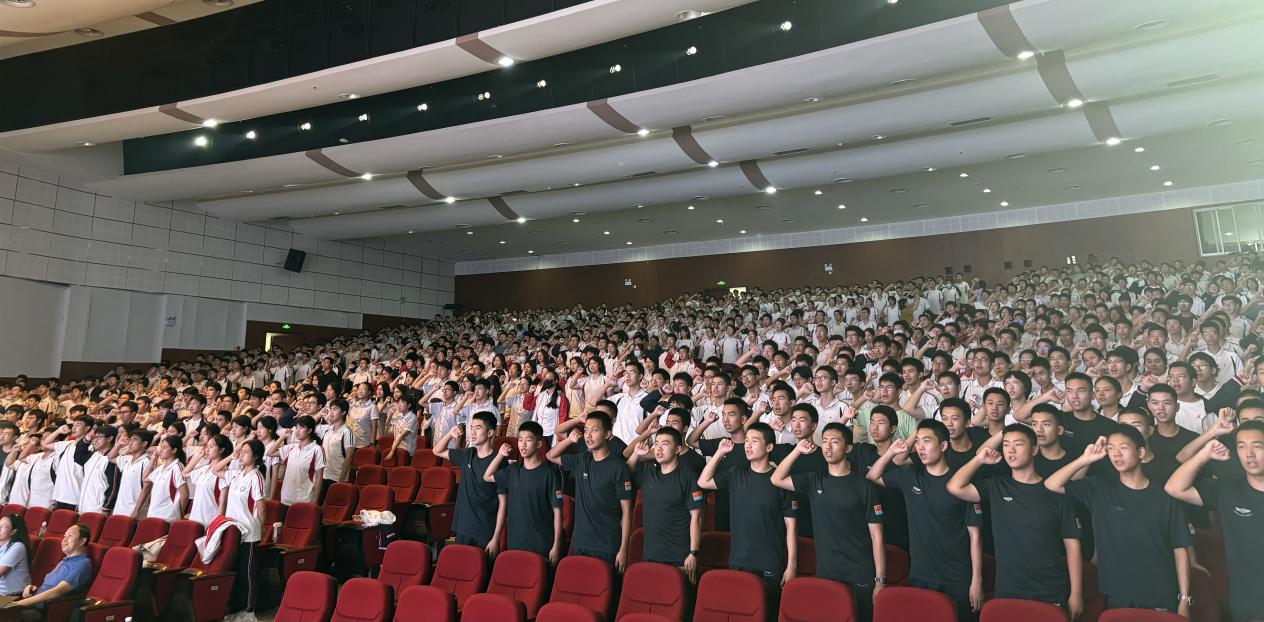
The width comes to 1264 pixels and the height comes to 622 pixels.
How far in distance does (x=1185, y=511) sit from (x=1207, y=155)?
40.5 ft

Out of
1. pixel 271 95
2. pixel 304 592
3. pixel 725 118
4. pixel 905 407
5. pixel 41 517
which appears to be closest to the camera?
pixel 304 592

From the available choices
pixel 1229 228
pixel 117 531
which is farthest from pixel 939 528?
pixel 1229 228

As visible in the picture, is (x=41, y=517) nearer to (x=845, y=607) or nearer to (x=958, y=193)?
(x=845, y=607)

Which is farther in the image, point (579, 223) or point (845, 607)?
point (579, 223)

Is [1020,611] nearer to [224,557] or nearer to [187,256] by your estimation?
[224,557]

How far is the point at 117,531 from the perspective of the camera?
5953 mm

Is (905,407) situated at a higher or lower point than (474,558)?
higher

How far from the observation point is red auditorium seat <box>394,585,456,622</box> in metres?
3.88

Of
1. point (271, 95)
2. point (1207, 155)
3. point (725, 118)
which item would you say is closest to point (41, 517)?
point (271, 95)

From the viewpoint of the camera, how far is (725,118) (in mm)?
10891

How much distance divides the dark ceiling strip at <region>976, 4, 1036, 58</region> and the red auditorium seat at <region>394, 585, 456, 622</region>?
7541 mm

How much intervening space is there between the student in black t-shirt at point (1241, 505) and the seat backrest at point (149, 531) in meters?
6.93

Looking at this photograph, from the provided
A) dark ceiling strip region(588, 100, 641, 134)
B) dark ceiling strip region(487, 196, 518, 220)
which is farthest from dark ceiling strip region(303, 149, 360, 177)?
dark ceiling strip region(588, 100, 641, 134)

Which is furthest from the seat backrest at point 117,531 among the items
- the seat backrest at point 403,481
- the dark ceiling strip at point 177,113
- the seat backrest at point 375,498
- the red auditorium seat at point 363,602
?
the dark ceiling strip at point 177,113
